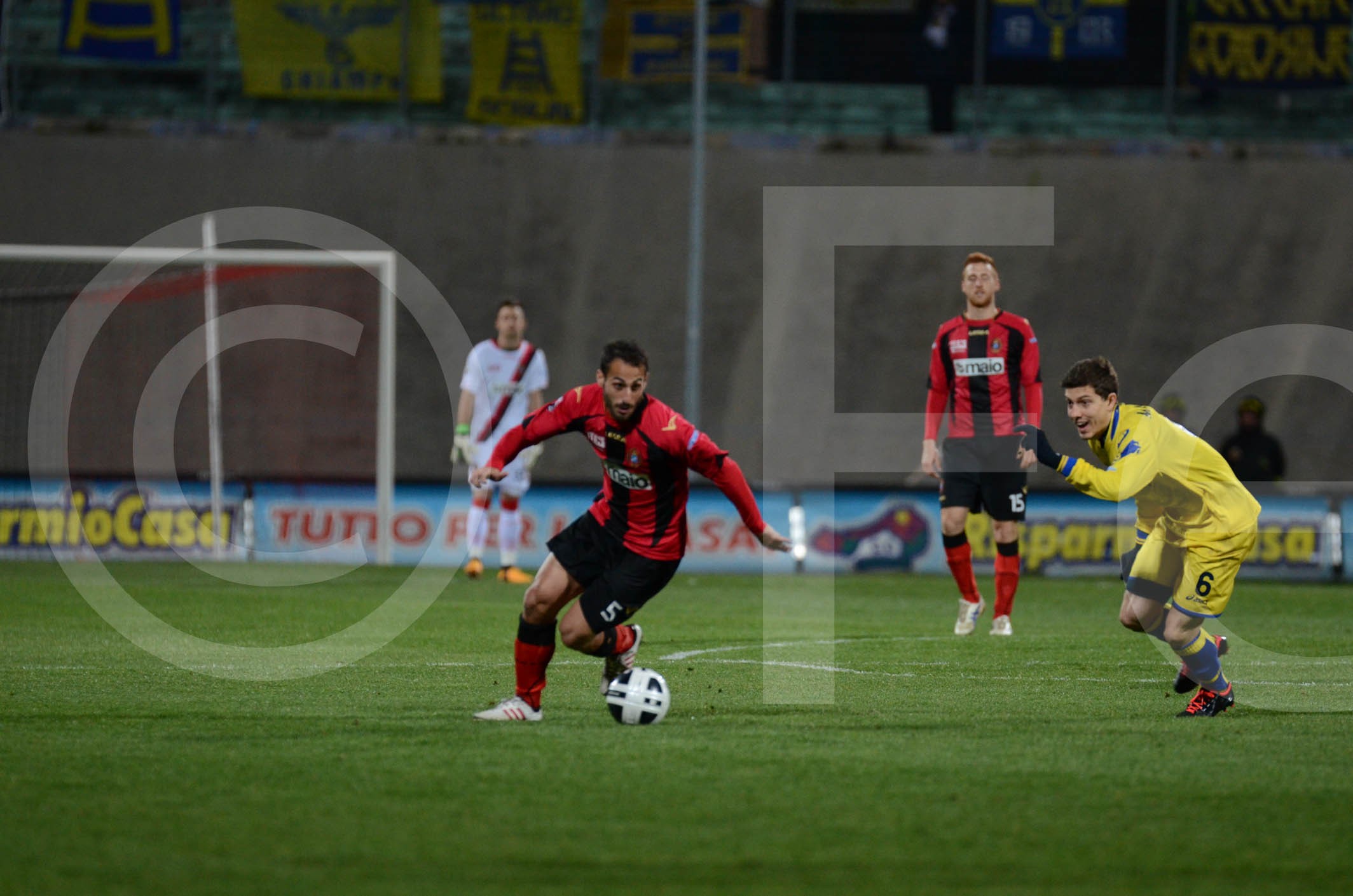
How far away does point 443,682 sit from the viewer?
818cm

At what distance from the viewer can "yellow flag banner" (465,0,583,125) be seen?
20.7 m

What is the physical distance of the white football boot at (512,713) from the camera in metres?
6.80

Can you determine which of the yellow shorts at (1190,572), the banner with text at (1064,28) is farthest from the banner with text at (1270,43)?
the yellow shorts at (1190,572)

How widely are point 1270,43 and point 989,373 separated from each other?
39.2ft

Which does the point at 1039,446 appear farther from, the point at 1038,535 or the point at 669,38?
the point at 669,38

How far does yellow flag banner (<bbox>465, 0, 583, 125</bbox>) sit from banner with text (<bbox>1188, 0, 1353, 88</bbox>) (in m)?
8.18

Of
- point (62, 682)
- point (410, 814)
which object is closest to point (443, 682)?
point (62, 682)

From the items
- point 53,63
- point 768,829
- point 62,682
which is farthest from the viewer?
point 53,63

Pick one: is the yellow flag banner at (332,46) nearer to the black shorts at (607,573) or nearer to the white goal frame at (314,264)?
the white goal frame at (314,264)

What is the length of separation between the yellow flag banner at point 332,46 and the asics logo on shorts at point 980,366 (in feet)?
39.5

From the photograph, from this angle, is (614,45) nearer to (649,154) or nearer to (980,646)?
(649,154)

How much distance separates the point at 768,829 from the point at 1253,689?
4.45 metres

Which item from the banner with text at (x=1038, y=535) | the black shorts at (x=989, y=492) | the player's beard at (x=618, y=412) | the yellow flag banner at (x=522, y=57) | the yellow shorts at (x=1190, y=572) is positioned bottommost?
the banner with text at (x=1038, y=535)

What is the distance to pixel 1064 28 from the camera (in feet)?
67.6
